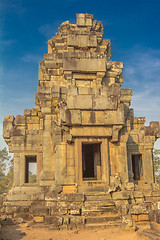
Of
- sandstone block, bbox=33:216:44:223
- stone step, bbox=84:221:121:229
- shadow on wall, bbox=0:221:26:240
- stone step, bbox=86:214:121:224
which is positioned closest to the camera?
shadow on wall, bbox=0:221:26:240

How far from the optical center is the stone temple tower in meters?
11.4

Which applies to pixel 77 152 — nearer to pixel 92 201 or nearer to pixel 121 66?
pixel 92 201

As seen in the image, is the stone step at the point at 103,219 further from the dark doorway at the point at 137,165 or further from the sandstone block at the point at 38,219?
the dark doorway at the point at 137,165

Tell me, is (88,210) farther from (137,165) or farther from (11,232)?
(137,165)

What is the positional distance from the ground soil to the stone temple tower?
9.05 ft

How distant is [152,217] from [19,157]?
32.9 feet

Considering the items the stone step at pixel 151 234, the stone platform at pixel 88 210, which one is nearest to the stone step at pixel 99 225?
the stone platform at pixel 88 210

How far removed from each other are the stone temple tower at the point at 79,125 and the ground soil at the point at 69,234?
2760mm

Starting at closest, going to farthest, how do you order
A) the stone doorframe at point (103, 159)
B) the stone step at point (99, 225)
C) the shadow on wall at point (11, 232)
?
the shadow on wall at point (11, 232) → the stone step at point (99, 225) → the stone doorframe at point (103, 159)

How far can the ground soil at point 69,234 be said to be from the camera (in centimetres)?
768

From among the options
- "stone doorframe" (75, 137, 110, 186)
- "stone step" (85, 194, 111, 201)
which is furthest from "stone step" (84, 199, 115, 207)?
"stone doorframe" (75, 137, 110, 186)

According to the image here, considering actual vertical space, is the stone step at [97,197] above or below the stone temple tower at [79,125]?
below

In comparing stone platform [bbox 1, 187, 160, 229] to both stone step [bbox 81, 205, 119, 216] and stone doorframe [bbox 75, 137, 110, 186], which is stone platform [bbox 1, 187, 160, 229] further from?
stone doorframe [bbox 75, 137, 110, 186]

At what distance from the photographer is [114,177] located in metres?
11.6
